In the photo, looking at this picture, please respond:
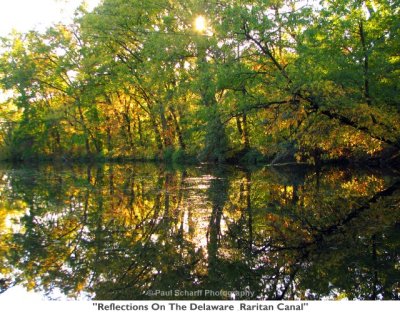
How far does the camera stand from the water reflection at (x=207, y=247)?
17.3 feet

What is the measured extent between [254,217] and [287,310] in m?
4.62

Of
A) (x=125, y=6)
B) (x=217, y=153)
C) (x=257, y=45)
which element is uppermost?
(x=125, y=6)

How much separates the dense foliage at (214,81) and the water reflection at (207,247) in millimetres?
5171

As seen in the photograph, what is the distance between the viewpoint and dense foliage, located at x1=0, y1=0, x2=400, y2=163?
15578 mm

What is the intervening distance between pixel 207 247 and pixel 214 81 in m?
12.1

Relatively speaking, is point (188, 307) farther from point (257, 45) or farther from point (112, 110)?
point (112, 110)

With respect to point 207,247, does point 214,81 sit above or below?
above

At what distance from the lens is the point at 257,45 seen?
16109 mm

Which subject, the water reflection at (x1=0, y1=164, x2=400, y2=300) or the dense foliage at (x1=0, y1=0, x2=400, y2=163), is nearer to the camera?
the water reflection at (x1=0, y1=164, x2=400, y2=300)

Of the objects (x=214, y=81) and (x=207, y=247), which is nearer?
(x=207, y=247)

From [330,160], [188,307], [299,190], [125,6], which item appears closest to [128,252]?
[188,307]

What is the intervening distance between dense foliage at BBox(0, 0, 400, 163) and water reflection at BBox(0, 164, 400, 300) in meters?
5.17

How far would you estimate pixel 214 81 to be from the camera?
58.7 ft

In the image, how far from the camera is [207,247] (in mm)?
6848
